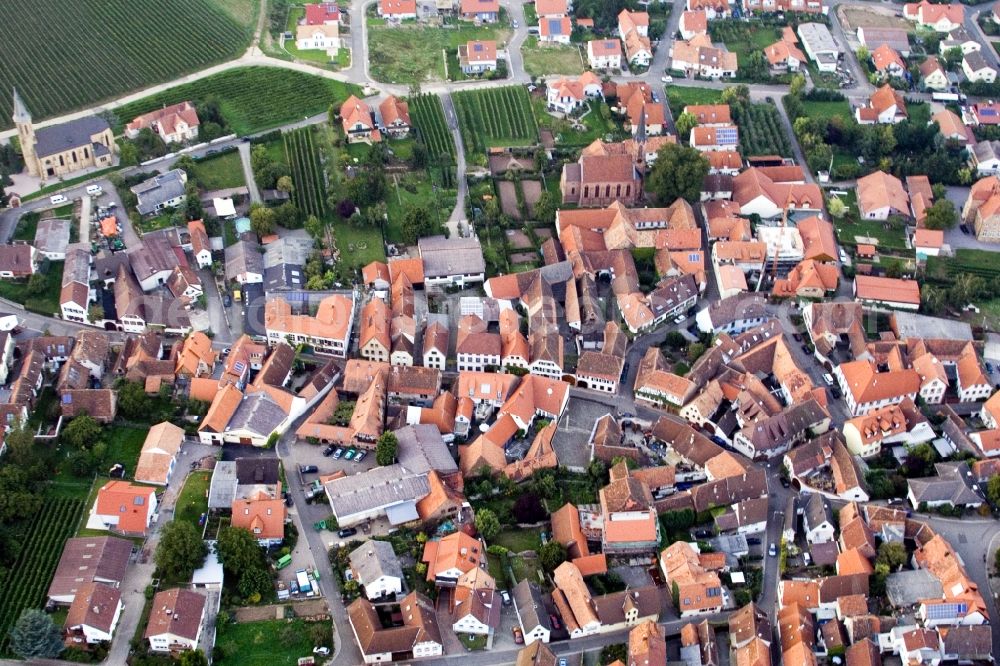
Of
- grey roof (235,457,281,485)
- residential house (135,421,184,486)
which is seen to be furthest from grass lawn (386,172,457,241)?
residential house (135,421,184,486)

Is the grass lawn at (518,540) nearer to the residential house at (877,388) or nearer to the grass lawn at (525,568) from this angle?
the grass lawn at (525,568)

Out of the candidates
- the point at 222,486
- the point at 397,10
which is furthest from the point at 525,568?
the point at 397,10

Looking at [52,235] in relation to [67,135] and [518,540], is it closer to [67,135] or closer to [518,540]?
[67,135]

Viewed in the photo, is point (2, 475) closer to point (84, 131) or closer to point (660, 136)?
point (84, 131)

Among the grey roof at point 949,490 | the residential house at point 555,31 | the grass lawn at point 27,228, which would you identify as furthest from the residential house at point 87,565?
the residential house at point 555,31

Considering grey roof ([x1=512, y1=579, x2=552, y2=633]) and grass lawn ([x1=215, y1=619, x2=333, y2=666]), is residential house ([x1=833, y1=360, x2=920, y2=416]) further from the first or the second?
grass lawn ([x1=215, y1=619, x2=333, y2=666])

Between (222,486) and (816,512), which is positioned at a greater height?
(222,486)

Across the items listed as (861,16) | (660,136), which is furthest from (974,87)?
(660,136)
